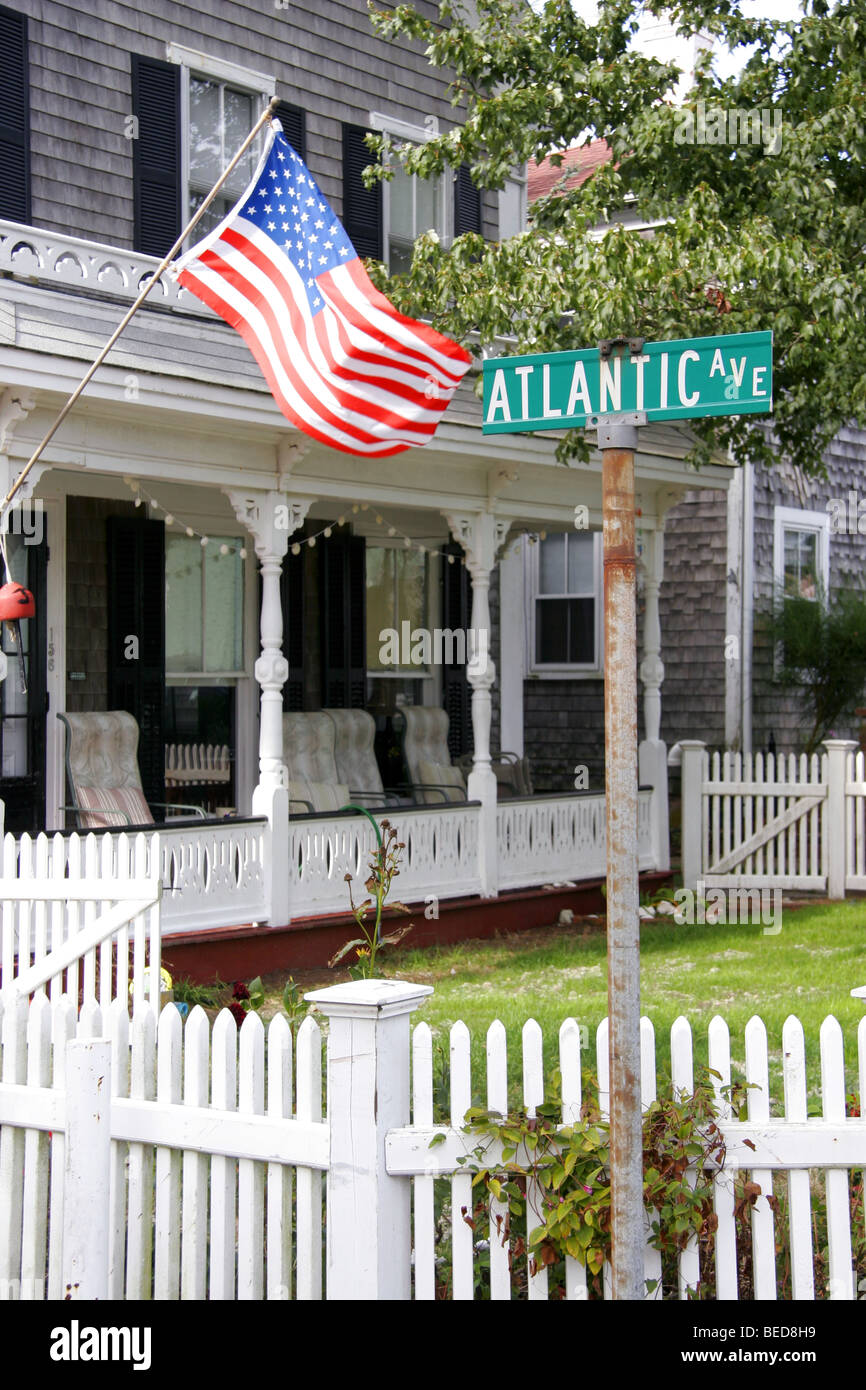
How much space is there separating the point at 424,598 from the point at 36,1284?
11.8m

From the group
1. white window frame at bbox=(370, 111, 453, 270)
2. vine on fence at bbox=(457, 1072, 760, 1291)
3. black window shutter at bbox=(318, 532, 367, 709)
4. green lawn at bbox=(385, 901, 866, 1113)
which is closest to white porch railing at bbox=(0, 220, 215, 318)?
black window shutter at bbox=(318, 532, 367, 709)

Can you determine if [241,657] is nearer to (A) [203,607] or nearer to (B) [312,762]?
(A) [203,607]

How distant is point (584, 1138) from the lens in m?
3.96

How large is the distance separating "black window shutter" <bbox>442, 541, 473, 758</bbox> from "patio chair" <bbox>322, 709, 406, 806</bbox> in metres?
→ 1.66

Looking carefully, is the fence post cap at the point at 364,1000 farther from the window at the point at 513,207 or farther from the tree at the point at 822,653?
the tree at the point at 822,653

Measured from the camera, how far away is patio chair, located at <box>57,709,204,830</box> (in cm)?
1119

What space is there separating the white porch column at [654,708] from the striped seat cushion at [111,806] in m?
4.87

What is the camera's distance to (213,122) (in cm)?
1291

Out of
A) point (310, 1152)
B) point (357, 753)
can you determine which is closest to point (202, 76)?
point (357, 753)

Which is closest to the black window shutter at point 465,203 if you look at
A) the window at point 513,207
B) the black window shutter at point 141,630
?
the window at point 513,207

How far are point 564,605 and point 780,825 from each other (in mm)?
5741

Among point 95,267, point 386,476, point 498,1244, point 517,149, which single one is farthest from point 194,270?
point 517,149

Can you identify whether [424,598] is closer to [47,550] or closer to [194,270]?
[47,550]

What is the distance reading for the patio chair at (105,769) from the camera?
11.2 meters
